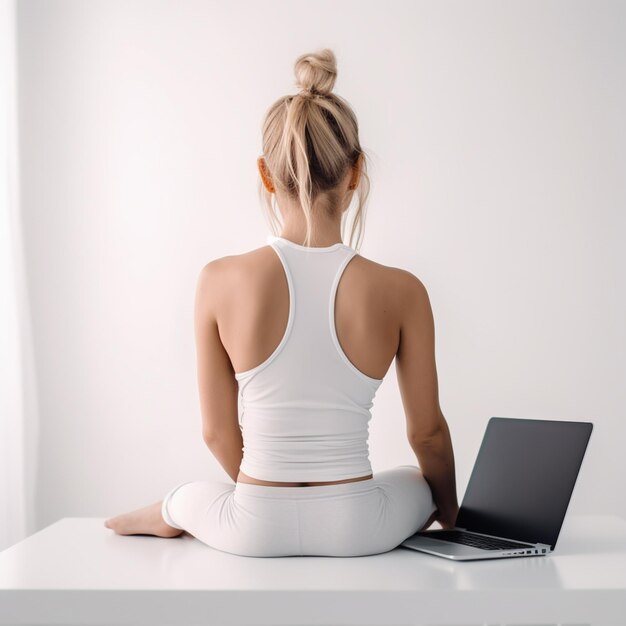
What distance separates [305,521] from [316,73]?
0.82m

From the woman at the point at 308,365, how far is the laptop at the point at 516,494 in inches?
4.8

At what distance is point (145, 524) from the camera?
1640 millimetres

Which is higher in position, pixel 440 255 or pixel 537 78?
pixel 537 78

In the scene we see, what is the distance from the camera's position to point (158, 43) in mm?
3355

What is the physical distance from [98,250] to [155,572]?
2.20 metres

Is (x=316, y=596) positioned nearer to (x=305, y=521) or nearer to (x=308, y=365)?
(x=305, y=521)

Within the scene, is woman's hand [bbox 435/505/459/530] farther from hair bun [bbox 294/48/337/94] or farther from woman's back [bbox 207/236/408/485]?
hair bun [bbox 294/48/337/94]

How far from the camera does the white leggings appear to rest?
1.46 meters

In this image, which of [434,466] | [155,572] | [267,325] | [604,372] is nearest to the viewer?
[155,572]

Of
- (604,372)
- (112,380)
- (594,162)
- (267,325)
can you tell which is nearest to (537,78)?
(594,162)

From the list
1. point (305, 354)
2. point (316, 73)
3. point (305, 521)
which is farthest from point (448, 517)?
point (316, 73)

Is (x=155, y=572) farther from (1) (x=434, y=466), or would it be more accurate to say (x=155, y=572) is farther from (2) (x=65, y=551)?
(1) (x=434, y=466)

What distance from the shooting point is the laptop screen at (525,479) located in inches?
59.2

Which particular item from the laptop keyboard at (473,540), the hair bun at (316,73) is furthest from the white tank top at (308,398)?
the hair bun at (316,73)
